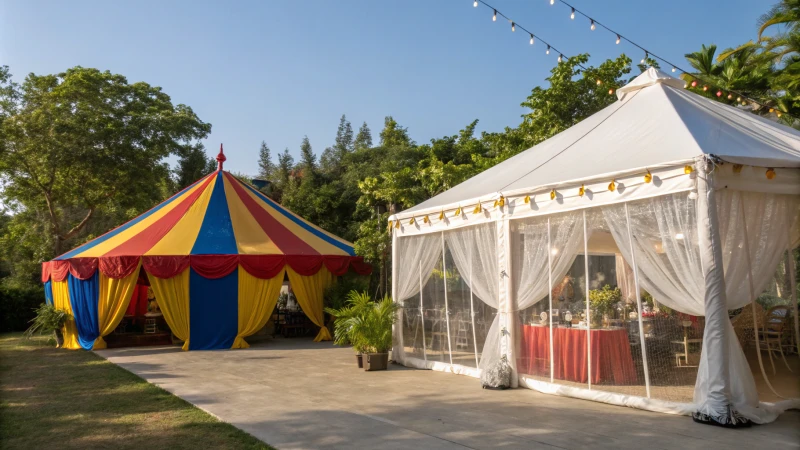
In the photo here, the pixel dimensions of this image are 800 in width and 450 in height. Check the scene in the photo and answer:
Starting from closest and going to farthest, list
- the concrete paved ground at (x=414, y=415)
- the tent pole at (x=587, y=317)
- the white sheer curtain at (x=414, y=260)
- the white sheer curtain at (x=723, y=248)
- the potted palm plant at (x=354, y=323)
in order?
the concrete paved ground at (x=414, y=415), the white sheer curtain at (x=723, y=248), the tent pole at (x=587, y=317), the white sheer curtain at (x=414, y=260), the potted palm plant at (x=354, y=323)

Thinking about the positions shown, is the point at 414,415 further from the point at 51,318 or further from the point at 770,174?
the point at 51,318

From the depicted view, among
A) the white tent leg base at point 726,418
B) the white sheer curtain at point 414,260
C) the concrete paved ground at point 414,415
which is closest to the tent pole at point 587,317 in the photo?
the concrete paved ground at point 414,415

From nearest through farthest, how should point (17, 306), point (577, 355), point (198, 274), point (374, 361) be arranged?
point (577, 355)
point (374, 361)
point (198, 274)
point (17, 306)

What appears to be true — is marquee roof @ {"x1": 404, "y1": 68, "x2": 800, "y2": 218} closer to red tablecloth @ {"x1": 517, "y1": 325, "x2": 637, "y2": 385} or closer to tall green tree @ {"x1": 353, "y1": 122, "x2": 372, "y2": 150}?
red tablecloth @ {"x1": 517, "y1": 325, "x2": 637, "y2": 385}

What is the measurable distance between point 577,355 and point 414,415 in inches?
74.1

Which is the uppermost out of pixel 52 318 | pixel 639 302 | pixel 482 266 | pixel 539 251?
pixel 539 251

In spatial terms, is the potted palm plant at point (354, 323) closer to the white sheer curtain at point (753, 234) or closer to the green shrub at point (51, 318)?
the white sheer curtain at point (753, 234)

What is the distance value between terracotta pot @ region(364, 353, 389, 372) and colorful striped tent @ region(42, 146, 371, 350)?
13.3 feet

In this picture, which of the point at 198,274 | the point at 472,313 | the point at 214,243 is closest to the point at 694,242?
the point at 472,313

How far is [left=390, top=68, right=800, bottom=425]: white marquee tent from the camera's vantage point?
5055 mm

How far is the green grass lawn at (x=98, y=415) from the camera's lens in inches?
185

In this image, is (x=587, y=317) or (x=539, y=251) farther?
(x=539, y=251)

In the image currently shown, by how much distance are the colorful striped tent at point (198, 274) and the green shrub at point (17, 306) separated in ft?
12.6

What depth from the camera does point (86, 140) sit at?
16.5 metres
